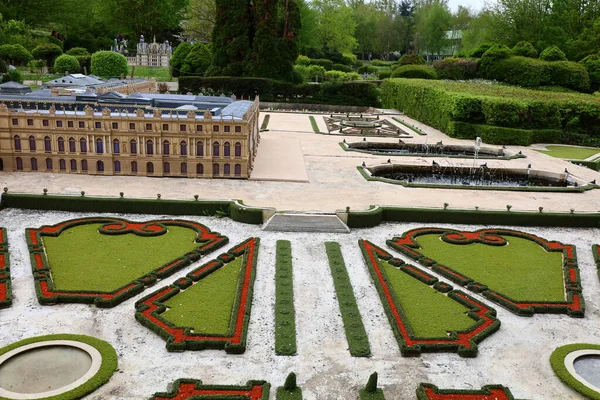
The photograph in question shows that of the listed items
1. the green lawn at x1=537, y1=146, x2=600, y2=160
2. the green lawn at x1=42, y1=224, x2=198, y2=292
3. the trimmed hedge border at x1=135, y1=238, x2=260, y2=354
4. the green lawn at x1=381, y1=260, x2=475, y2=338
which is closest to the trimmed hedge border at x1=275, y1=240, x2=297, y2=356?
the trimmed hedge border at x1=135, y1=238, x2=260, y2=354

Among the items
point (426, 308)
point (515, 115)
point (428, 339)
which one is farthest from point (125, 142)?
point (515, 115)

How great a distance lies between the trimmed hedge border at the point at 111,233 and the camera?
21.9 m

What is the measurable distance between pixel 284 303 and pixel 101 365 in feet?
24.7

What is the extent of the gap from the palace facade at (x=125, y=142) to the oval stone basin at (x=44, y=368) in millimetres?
21959

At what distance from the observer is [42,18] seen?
10425 centimetres

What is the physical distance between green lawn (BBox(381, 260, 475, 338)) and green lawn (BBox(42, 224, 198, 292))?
1075 centimetres

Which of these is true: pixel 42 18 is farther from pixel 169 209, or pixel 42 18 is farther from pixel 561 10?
pixel 561 10

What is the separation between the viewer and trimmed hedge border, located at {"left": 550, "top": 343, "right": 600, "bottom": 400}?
1728cm

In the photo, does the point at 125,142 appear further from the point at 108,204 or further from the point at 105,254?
the point at 105,254

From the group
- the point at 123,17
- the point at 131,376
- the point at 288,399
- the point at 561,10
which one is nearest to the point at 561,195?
the point at 288,399

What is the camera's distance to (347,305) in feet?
73.5

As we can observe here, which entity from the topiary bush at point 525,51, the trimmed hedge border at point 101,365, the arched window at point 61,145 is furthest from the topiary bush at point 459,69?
the trimmed hedge border at point 101,365

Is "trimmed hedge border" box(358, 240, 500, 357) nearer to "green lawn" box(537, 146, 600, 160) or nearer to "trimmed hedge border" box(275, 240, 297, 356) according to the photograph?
"trimmed hedge border" box(275, 240, 297, 356)

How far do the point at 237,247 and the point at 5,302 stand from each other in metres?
10.7
